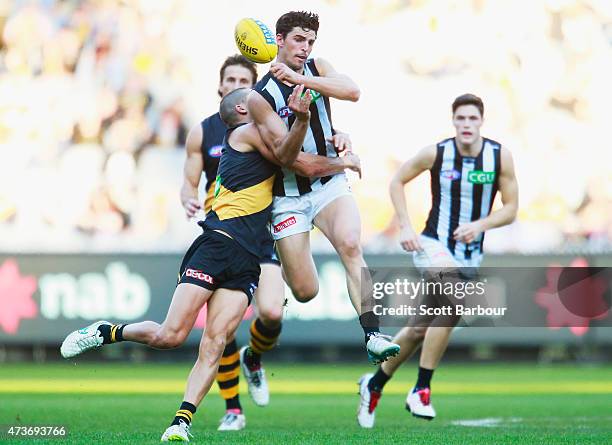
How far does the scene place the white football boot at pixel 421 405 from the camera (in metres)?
8.12

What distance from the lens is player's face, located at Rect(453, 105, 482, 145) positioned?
8727 mm

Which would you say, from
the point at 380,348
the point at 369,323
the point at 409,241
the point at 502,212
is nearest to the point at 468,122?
the point at 502,212

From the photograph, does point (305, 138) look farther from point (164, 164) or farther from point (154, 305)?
point (164, 164)

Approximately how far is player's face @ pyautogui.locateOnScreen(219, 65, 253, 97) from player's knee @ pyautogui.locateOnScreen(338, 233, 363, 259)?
5.59 feet

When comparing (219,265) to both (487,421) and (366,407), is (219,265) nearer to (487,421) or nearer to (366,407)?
(366,407)

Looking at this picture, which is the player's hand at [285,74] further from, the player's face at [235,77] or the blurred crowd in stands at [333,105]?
the blurred crowd in stands at [333,105]

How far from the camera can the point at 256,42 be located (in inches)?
272

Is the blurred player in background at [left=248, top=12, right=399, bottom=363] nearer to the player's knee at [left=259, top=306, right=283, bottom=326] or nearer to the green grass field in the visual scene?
the player's knee at [left=259, top=306, right=283, bottom=326]

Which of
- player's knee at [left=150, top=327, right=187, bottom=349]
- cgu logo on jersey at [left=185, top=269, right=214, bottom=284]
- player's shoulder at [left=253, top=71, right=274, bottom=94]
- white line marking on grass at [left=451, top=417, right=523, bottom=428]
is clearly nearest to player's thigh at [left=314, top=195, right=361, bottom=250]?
player's shoulder at [left=253, top=71, right=274, bottom=94]

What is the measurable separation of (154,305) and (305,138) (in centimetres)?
808

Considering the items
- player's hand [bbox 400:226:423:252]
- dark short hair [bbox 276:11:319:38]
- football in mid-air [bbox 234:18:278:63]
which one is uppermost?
dark short hair [bbox 276:11:319:38]

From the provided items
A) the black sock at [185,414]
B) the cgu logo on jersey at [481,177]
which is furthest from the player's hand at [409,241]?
the black sock at [185,414]

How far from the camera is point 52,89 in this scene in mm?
17375

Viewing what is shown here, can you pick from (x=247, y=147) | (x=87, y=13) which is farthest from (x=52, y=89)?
(x=247, y=147)
